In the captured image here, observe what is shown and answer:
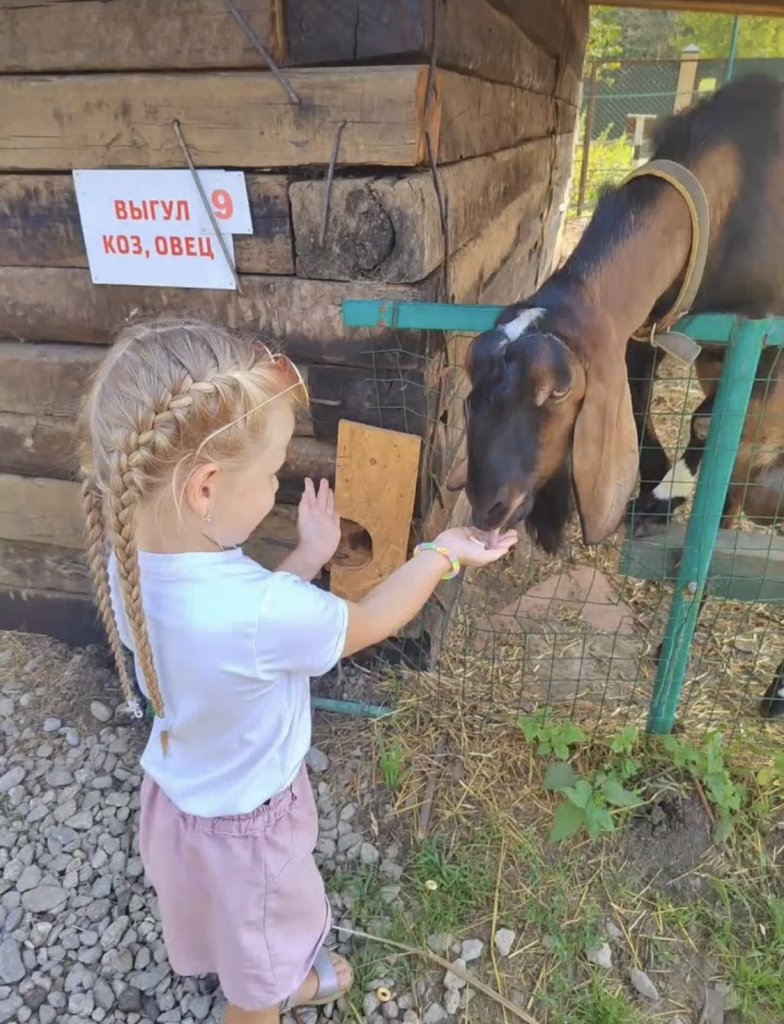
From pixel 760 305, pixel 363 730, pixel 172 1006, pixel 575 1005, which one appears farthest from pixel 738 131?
pixel 172 1006

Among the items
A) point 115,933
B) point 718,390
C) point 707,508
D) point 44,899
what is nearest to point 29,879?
point 44,899

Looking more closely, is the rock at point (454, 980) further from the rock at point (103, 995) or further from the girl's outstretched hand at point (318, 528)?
the girl's outstretched hand at point (318, 528)

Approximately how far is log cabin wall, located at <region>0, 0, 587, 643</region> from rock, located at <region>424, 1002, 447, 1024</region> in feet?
4.46

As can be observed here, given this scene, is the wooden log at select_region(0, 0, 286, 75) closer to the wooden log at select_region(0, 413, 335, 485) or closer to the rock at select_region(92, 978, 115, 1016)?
the wooden log at select_region(0, 413, 335, 485)

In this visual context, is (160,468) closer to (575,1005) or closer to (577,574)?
(575,1005)

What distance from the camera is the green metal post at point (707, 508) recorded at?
199cm

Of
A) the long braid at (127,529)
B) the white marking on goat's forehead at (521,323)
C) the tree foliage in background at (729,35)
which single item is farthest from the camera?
the tree foliage in background at (729,35)

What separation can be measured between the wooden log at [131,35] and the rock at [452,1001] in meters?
2.46

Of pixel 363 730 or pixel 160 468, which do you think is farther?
pixel 363 730

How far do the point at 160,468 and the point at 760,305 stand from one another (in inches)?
83.2

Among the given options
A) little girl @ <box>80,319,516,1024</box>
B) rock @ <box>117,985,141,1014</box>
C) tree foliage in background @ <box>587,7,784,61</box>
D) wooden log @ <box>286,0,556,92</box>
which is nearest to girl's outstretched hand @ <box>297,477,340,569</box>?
little girl @ <box>80,319,516,1024</box>

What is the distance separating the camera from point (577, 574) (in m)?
3.85

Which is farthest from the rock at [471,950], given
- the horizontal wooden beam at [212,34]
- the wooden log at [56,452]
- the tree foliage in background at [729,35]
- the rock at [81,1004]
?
the tree foliage in background at [729,35]

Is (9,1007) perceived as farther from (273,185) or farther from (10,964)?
(273,185)
